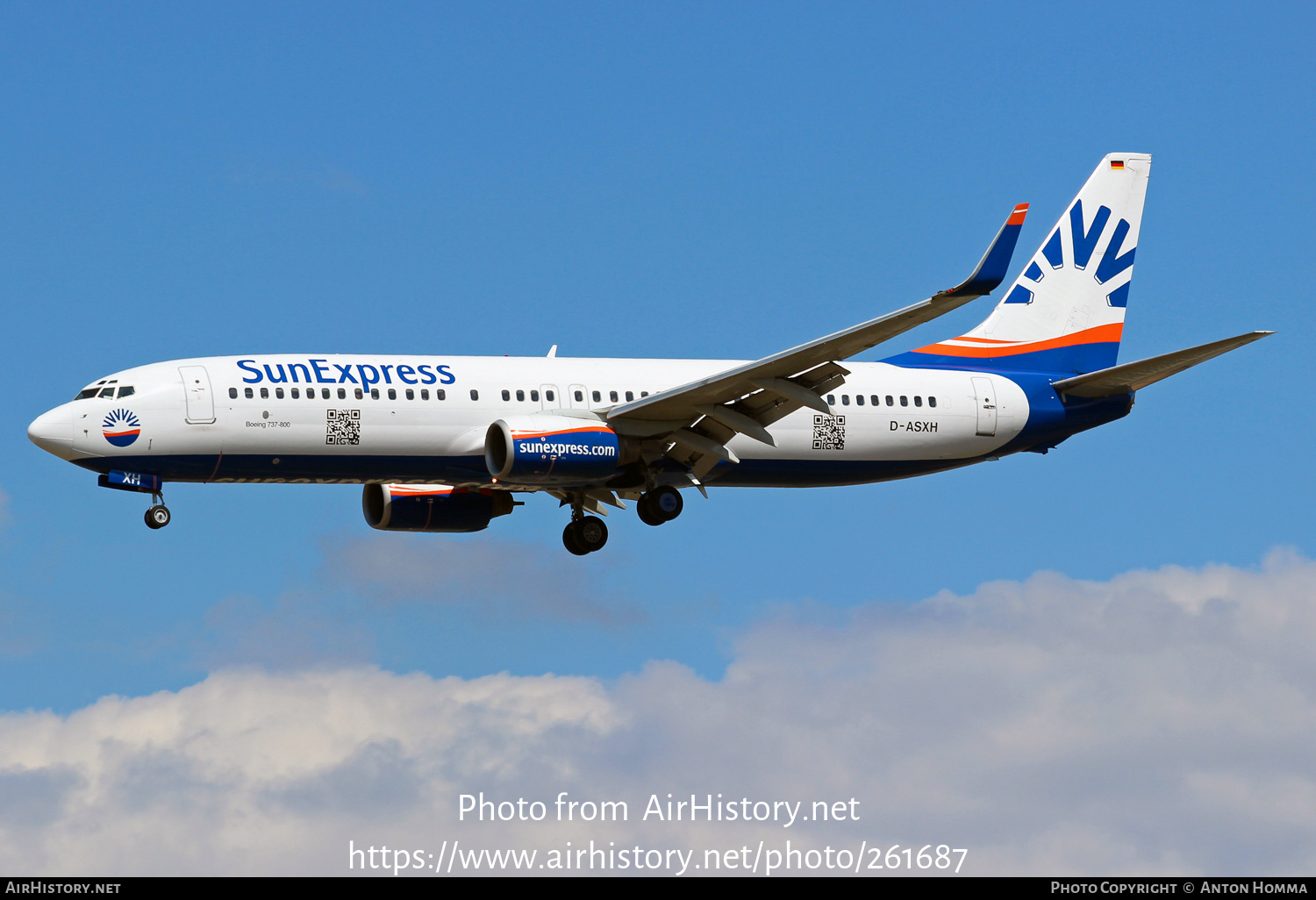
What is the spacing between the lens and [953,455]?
45500 millimetres

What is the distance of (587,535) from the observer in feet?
146

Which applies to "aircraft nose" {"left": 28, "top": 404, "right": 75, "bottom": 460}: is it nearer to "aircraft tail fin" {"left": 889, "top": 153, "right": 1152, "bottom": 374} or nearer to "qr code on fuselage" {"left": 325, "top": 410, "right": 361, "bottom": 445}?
"qr code on fuselage" {"left": 325, "top": 410, "right": 361, "bottom": 445}

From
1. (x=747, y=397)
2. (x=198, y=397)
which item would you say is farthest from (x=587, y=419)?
(x=198, y=397)

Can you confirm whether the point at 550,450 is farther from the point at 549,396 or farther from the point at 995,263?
the point at 995,263

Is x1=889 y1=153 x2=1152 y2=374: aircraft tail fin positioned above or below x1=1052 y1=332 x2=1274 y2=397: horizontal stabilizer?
above

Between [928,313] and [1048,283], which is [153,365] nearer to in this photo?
[928,313]

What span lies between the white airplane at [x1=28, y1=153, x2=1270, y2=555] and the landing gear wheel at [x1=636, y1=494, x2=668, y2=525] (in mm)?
76

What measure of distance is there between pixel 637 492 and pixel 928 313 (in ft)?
39.5

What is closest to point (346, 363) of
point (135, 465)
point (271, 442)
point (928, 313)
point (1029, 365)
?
point (271, 442)

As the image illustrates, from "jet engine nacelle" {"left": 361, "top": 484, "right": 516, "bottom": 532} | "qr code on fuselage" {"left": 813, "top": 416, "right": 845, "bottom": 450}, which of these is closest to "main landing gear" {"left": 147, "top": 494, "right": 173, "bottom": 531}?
"jet engine nacelle" {"left": 361, "top": 484, "right": 516, "bottom": 532}

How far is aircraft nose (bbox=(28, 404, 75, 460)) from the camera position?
128 ft
